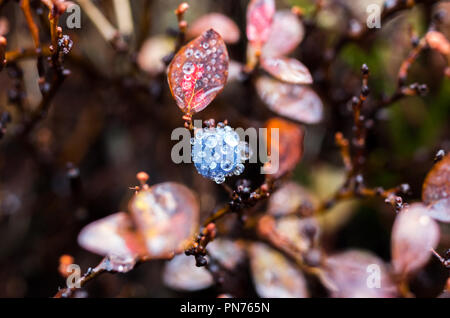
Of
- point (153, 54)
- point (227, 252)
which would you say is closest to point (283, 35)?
point (153, 54)

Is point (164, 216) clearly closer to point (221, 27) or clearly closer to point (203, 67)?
point (203, 67)

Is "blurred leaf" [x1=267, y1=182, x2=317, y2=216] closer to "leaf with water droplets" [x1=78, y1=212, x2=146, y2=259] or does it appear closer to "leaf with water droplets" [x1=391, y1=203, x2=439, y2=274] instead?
"leaf with water droplets" [x1=391, y1=203, x2=439, y2=274]

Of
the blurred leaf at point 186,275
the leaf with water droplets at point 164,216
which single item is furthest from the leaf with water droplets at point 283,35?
the blurred leaf at point 186,275

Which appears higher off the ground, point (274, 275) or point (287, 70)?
point (287, 70)

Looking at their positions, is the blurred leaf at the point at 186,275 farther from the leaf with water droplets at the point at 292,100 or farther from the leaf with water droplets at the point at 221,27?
the leaf with water droplets at the point at 221,27

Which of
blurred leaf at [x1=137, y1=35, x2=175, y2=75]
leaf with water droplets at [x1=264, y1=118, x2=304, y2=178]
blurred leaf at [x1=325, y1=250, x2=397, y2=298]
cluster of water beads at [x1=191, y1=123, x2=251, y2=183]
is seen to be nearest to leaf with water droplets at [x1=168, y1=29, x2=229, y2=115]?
cluster of water beads at [x1=191, y1=123, x2=251, y2=183]

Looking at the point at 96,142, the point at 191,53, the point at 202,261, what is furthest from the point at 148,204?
the point at 96,142
